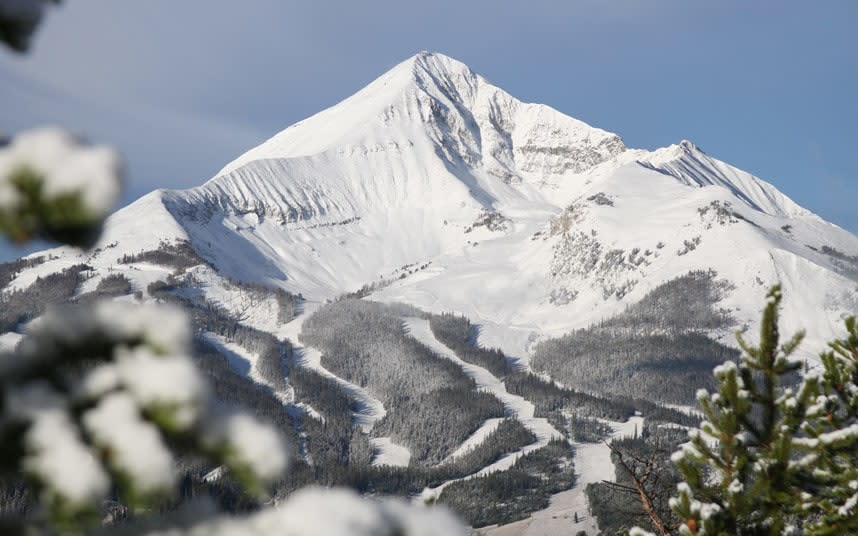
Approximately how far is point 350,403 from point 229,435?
189 meters

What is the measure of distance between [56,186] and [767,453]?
9.75m

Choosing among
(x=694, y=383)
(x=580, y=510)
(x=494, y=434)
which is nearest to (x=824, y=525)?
(x=580, y=510)

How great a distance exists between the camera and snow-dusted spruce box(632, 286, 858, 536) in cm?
925

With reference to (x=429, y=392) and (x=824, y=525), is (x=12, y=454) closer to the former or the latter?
(x=824, y=525)

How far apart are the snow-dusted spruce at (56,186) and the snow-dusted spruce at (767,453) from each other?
27.8 feet

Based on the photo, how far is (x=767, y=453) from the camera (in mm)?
9414

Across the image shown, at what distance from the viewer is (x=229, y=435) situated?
1.99 metres

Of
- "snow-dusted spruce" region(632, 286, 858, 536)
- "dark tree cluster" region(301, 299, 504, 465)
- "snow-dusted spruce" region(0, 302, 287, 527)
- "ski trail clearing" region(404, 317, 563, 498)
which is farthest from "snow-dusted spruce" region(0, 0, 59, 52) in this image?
"dark tree cluster" region(301, 299, 504, 465)

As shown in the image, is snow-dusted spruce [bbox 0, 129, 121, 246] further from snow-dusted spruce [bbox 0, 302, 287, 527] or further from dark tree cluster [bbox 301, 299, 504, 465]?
dark tree cluster [bbox 301, 299, 504, 465]

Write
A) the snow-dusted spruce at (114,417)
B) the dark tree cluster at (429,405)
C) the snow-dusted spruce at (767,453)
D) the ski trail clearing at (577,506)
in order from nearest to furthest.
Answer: the snow-dusted spruce at (114,417) → the snow-dusted spruce at (767,453) → the ski trail clearing at (577,506) → the dark tree cluster at (429,405)

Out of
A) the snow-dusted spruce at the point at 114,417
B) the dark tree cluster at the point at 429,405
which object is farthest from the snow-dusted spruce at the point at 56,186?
the dark tree cluster at the point at 429,405

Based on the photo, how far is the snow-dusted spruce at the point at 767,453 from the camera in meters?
9.25

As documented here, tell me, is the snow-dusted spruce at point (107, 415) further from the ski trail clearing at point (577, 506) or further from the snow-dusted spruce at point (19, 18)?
the ski trail clearing at point (577, 506)

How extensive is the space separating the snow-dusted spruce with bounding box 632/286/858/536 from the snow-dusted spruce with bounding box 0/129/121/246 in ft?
27.8
